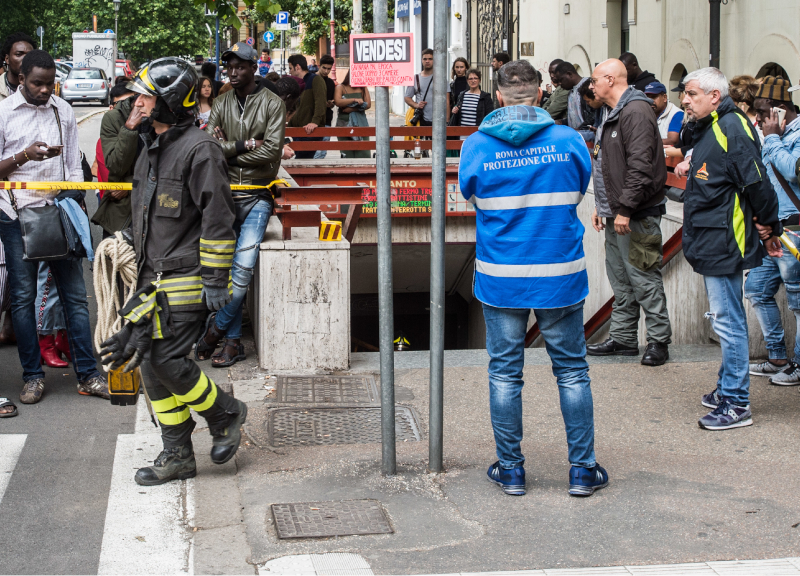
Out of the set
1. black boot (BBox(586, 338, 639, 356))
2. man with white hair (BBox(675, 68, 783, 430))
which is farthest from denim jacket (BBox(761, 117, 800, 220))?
black boot (BBox(586, 338, 639, 356))

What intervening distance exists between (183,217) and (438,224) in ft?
3.92

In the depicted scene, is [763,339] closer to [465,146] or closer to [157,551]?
[465,146]

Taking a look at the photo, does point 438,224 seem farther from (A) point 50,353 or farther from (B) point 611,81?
(A) point 50,353

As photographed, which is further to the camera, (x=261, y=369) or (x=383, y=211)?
(x=261, y=369)

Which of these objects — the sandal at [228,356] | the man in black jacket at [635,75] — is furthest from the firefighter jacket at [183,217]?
the man in black jacket at [635,75]

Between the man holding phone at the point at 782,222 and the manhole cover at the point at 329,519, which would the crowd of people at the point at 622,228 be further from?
the manhole cover at the point at 329,519

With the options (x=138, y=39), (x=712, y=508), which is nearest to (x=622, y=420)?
(x=712, y=508)

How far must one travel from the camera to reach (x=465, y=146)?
4.42 meters

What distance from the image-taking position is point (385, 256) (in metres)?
4.61

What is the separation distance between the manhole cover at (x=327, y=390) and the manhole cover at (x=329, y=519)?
1.68 meters

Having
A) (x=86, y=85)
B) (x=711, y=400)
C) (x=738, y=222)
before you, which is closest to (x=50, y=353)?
(x=711, y=400)

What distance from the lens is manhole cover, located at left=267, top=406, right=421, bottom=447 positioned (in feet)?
17.7

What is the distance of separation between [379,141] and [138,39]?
2481 inches

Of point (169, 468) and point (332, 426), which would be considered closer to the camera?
point (169, 468)
